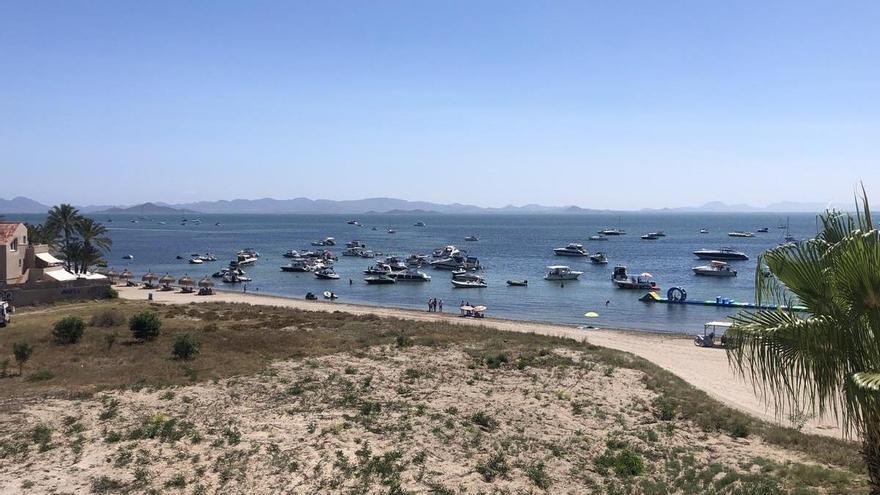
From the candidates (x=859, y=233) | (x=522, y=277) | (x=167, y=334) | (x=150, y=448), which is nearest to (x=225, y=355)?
(x=167, y=334)

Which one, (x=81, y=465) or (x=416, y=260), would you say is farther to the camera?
(x=416, y=260)

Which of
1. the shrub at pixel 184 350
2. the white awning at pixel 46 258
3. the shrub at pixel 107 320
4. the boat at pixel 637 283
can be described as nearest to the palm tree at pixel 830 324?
the shrub at pixel 184 350

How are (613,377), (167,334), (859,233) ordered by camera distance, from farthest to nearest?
(167,334)
(613,377)
(859,233)

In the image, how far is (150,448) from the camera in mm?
16797

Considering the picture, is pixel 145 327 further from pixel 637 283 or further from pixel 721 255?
pixel 721 255

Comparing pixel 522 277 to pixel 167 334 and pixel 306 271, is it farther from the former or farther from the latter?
pixel 167 334

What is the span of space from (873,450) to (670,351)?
1374 inches

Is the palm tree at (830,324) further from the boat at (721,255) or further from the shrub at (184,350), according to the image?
the boat at (721,255)

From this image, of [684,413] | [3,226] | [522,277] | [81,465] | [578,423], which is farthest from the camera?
[522,277]

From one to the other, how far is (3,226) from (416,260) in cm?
7155

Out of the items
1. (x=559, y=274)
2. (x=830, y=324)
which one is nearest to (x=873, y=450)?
(x=830, y=324)

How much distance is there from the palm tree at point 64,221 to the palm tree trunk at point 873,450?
240ft

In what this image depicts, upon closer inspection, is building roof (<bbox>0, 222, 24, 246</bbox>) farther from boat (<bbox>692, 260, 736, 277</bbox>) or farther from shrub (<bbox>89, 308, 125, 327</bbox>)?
boat (<bbox>692, 260, 736, 277</bbox>)

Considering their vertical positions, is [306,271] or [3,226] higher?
[3,226]
